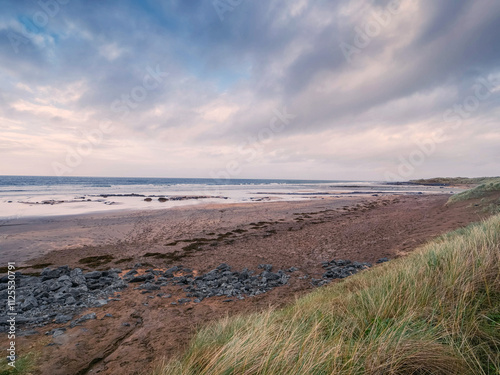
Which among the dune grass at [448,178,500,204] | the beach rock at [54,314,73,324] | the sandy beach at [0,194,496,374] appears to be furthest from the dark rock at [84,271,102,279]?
the dune grass at [448,178,500,204]

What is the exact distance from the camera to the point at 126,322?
5625mm

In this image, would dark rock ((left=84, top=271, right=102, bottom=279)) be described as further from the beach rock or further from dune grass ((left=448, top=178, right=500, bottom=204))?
dune grass ((left=448, top=178, right=500, bottom=204))

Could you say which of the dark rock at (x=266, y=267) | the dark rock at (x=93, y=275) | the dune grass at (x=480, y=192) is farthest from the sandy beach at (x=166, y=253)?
the dune grass at (x=480, y=192)

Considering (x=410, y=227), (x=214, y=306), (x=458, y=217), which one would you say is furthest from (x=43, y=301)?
(x=458, y=217)

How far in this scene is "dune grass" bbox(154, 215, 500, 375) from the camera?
7.55 ft

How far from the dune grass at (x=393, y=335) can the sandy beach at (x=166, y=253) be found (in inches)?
90.7

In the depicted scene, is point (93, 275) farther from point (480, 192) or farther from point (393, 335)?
point (480, 192)

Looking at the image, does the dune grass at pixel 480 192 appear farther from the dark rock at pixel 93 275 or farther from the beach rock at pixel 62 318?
the beach rock at pixel 62 318

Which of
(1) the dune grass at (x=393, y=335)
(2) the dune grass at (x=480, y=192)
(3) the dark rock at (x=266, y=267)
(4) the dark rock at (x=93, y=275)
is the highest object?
(2) the dune grass at (x=480, y=192)

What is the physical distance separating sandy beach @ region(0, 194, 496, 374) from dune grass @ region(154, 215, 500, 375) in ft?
7.56

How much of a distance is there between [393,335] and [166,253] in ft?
35.0

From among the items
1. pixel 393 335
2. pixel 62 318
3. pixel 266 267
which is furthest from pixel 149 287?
pixel 393 335

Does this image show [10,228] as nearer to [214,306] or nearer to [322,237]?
[214,306]

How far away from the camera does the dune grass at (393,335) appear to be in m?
2.30
